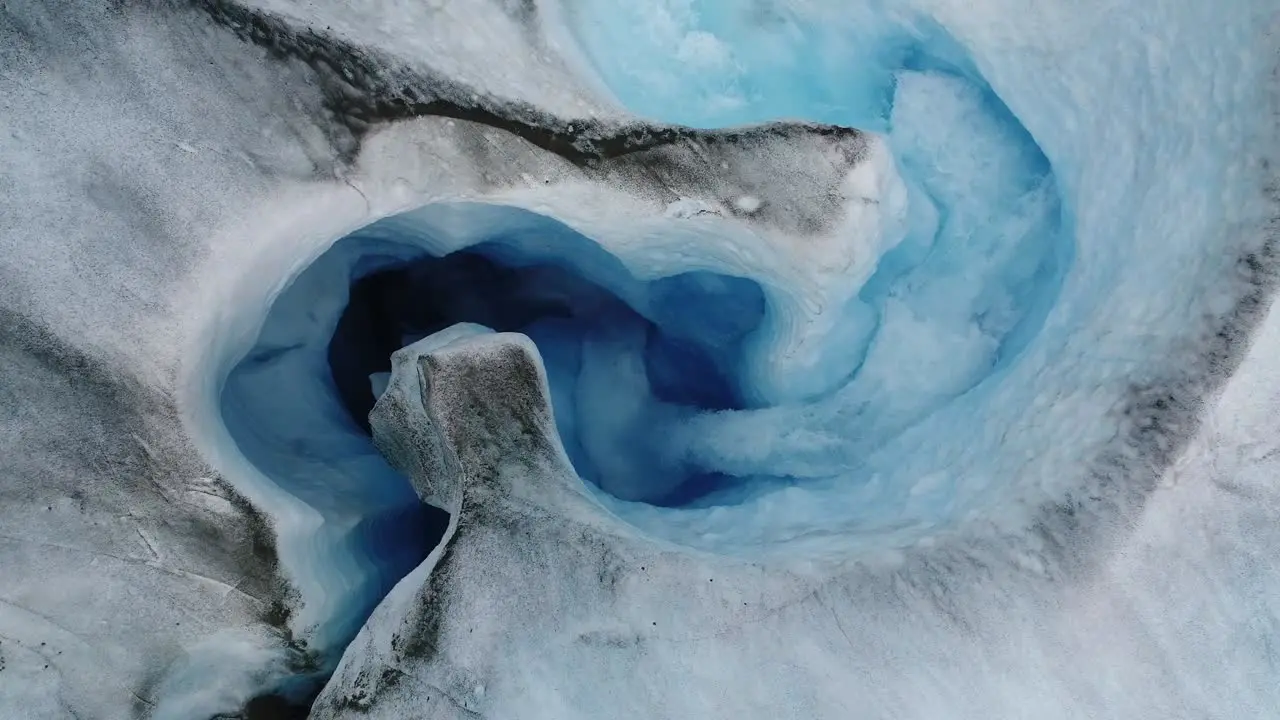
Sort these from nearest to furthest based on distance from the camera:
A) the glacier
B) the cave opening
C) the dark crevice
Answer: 1. the glacier
2. the dark crevice
3. the cave opening

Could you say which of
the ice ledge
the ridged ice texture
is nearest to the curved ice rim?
the ridged ice texture

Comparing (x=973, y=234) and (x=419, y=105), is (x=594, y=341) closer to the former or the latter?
(x=419, y=105)

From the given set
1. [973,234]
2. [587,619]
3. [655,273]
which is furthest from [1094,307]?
[587,619]

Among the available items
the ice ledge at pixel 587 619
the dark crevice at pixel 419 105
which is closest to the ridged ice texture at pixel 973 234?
the ice ledge at pixel 587 619

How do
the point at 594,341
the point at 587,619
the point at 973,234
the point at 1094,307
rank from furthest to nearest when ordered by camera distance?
the point at 594,341
the point at 973,234
the point at 1094,307
the point at 587,619

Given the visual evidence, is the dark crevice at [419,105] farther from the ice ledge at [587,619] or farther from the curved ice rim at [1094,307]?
the ice ledge at [587,619]

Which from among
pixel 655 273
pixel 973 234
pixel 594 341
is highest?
pixel 973 234

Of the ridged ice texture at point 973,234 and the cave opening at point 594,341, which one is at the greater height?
the ridged ice texture at point 973,234

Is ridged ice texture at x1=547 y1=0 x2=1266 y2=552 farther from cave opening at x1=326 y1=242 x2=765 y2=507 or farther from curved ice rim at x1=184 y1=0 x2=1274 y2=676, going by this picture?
cave opening at x1=326 y1=242 x2=765 y2=507

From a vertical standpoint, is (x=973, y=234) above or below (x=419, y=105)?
above

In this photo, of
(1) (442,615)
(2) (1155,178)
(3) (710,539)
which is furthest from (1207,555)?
(1) (442,615)
